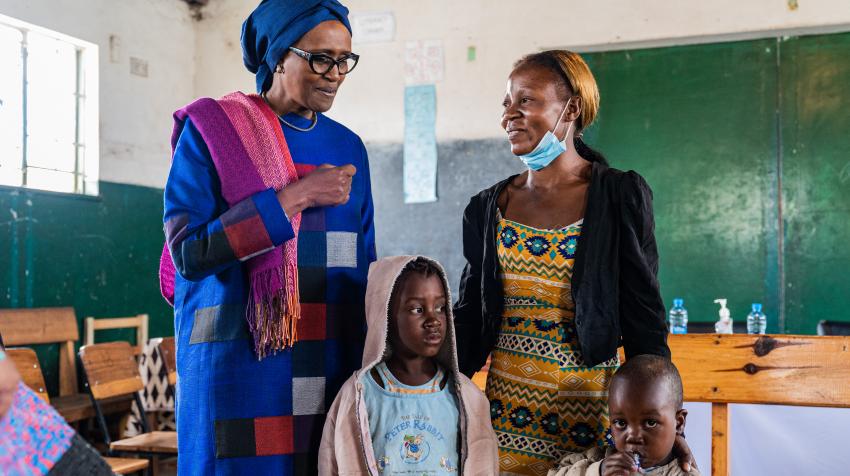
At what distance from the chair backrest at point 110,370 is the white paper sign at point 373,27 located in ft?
9.81

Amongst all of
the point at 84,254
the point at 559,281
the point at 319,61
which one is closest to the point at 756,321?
the point at 559,281

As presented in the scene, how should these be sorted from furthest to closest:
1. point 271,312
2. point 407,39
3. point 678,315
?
point 407,39 < point 678,315 < point 271,312

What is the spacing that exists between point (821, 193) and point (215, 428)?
458 cm


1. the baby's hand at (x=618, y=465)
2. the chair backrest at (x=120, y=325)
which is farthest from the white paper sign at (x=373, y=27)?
the baby's hand at (x=618, y=465)

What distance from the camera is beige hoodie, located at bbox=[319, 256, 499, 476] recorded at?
1479 millimetres

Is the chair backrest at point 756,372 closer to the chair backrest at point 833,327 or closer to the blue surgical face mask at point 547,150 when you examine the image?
the blue surgical face mask at point 547,150

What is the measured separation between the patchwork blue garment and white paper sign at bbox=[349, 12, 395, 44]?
176 inches

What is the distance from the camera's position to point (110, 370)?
416 centimetres

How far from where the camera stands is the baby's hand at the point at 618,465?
1.45 meters

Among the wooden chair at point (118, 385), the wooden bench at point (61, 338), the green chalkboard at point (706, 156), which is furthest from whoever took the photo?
the green chalkboard at point (706, 156)

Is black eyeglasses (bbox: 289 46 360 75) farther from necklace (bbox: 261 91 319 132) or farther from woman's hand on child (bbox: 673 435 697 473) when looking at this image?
woman's hand on child (bbox: 673 435 697 473)

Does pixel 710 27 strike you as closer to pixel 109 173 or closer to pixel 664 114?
pixel 664 114

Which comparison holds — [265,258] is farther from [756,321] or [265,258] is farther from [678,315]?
[756,321]

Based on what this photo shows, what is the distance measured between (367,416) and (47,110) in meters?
4.45
